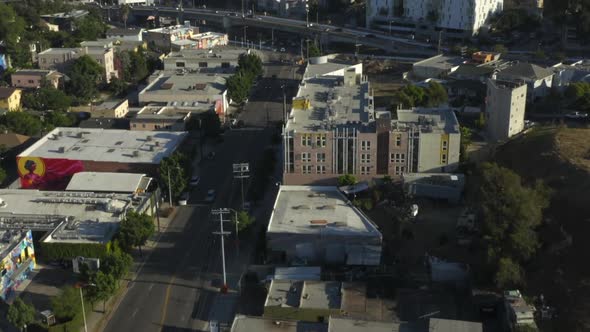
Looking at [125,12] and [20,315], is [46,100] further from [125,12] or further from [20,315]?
[125,12]

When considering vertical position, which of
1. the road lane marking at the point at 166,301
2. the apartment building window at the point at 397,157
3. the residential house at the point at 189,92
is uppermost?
the residential house at the point at 189,92

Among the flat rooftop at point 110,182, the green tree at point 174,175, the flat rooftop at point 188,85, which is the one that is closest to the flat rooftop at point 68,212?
the flat rooftop at point 110,182

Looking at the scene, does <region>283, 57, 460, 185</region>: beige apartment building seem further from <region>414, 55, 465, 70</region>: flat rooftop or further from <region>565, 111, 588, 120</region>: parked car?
<region>414, 55, 465, 70</region>: flat rooftop

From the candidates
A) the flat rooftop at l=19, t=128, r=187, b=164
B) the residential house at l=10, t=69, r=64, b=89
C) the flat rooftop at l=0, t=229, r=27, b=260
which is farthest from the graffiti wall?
the residential house at l=10, t=69, r=64, b=89

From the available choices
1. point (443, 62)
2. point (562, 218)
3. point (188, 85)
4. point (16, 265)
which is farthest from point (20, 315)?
point (443, 62)

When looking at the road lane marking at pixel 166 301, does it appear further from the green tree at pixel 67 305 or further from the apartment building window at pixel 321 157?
the apartment building window at pixel 321 157

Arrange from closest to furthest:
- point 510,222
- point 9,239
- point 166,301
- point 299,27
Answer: point 510,222
point 166,301
point 9,239
point 299,27

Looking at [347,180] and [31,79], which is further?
[31,79]
